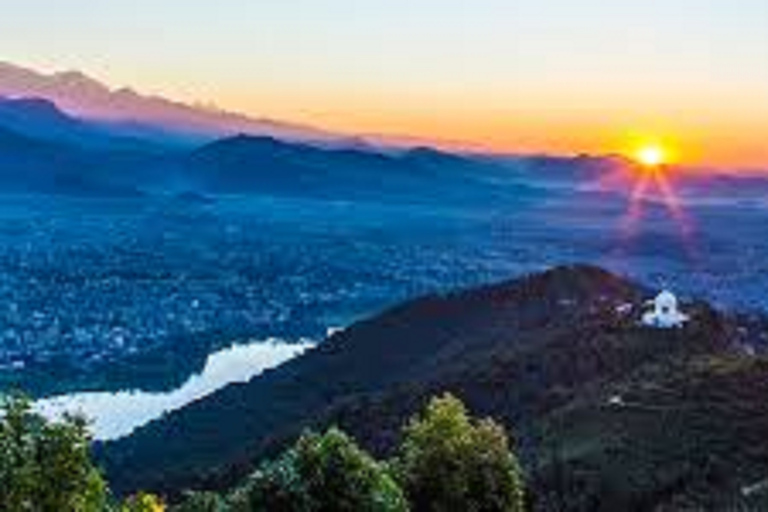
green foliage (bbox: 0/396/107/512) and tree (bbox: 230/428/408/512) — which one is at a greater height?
green foliage (bbox: 0/396/107/512)

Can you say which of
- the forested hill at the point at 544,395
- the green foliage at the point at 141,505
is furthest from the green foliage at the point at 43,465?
the forested hill at the point at 544,395

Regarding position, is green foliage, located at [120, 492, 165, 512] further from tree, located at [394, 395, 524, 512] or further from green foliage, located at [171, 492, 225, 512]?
tree, located at [394, 395, 524, 512]

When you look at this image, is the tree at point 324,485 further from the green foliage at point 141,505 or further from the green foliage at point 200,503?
the green foliage at point 141,505

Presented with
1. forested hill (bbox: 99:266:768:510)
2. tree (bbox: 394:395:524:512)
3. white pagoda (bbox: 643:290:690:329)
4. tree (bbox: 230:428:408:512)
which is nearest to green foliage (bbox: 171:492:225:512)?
tree (bbox: 230:428:408:512)

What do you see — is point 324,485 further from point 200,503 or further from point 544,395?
point 544,395

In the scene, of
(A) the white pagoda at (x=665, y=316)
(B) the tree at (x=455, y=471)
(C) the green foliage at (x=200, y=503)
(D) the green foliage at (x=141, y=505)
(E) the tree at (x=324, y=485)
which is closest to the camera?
(D) the green foliage at (x=141, y=505)

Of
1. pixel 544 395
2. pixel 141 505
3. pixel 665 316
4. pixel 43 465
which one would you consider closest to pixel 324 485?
pixel 141 505
